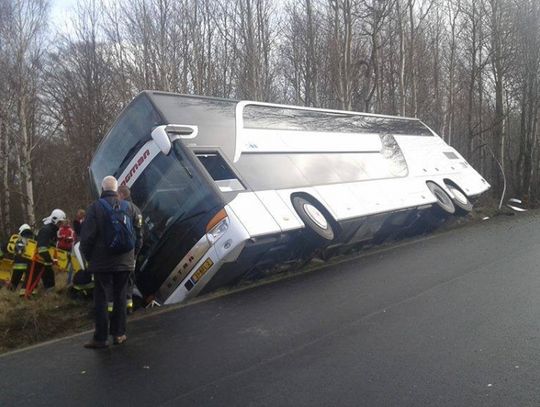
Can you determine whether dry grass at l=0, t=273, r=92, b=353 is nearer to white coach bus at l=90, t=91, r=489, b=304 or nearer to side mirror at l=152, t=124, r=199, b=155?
white coach bus at l=90, t=91, r=489, b=304

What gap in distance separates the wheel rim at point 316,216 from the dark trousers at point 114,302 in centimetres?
356

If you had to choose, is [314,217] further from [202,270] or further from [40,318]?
[40,318]

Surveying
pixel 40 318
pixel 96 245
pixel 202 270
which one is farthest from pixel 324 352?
pixel 40 318

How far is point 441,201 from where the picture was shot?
12031 millimetres

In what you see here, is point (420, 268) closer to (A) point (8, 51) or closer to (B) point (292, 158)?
(B) point (292, 158)

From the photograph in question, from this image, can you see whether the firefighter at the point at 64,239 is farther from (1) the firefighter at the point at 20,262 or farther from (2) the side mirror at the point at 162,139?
(2) the side mirror at the point at 162,139

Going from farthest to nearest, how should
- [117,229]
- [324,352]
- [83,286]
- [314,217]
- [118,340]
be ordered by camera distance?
[314,217] < [83,286] < [118,340] < [117,229] < [324,352]

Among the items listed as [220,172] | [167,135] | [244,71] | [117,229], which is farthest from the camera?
[244,71]

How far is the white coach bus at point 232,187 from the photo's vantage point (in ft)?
23.7

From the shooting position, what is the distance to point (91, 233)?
5.11 metres

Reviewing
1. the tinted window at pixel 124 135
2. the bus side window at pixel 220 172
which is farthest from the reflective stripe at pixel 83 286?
the bus side window at pixel 220 172

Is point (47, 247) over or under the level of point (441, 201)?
under

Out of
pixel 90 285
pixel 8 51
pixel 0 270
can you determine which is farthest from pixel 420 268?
pixel 8 51

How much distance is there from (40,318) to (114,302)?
2082 millimetres
